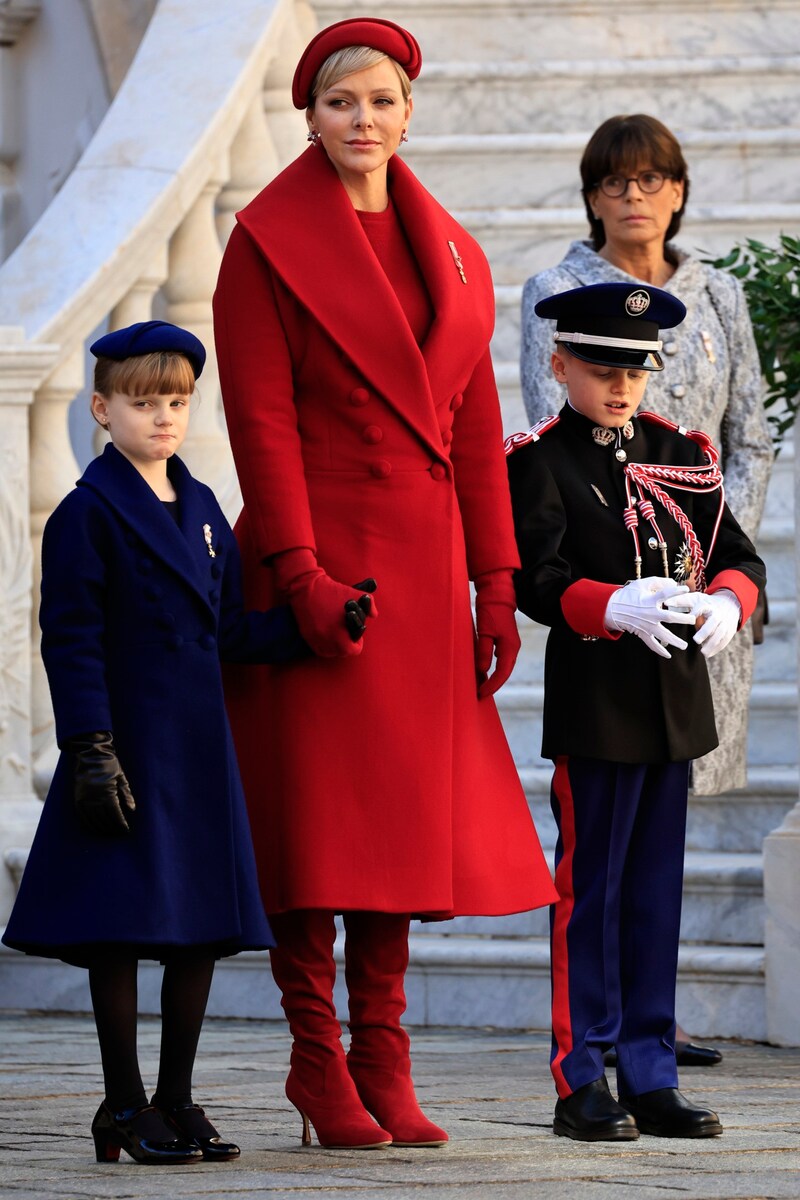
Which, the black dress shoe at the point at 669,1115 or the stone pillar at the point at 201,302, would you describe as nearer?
the black dress shoe at the point at 669,1115

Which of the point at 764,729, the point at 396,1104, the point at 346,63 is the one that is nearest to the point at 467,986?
the point at 764,729

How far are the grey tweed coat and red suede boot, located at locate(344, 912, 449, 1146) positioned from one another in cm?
119

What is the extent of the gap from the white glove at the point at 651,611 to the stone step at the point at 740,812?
1834 millimetres

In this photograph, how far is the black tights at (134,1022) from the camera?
12.4 ft

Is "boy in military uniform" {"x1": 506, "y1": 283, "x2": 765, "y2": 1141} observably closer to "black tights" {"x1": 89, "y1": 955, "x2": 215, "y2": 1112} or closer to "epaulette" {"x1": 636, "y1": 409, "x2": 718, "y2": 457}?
"epaulette" {"x1": 636, "y1": 409, "x2": 718, "y2": 457}

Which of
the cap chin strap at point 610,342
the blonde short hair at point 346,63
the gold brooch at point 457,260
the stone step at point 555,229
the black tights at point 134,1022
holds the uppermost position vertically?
the stone step at point 555,229

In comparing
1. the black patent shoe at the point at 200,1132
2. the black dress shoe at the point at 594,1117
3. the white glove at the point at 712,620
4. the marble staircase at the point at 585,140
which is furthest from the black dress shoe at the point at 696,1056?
the black patent shoe at the point at 200,1132

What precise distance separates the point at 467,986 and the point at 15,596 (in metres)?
1.39

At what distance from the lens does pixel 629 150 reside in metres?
4.94

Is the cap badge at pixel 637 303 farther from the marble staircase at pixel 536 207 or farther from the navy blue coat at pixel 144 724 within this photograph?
the marble staircase at pixel 536 207

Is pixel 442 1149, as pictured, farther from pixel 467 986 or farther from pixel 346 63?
pixel 467 986

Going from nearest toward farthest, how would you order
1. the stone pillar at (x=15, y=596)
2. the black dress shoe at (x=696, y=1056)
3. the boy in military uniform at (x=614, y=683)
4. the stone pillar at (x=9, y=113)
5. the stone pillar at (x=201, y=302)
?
the boy in military uniform at (x=614, y=683) < the black dress shoe at (x=696, y=1056) < the stone pillar at (x=15, y=596) < the stone pillar at (x=201, y=302) < the stone pillar at (x=9, y=113)

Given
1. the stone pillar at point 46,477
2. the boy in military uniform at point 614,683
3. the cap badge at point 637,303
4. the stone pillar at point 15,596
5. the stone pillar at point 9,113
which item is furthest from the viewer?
the stone pillar at point 9,113

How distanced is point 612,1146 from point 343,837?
599 millimetres
